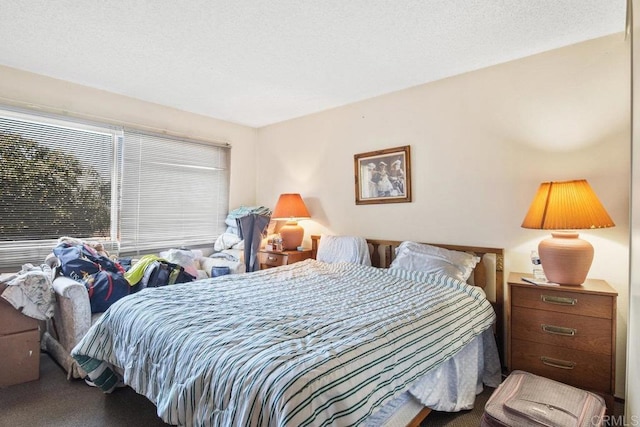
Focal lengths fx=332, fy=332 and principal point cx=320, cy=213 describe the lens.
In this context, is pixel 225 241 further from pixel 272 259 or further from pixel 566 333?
pixel 566 333

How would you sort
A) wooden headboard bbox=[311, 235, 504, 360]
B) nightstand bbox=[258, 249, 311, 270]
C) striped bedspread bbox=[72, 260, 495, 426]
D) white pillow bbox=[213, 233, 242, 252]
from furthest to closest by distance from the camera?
1. white pillow bbox=[213, 233, 242, 252]
2. nightstand bbox=[258, 249, 311, 270]
3. wooden headboard bbox=[311, 235, 504, 360]
4. striped bedspread bbox=[72, 260, 495, 426]

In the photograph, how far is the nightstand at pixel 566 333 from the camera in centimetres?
184

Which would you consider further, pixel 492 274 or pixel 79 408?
pixel 492 274

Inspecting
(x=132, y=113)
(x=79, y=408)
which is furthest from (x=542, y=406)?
(x=132, y=113)

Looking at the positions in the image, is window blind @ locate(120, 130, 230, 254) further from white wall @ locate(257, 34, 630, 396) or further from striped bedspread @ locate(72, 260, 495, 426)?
striped bedspread @ locate(72, 260, 495, 426)

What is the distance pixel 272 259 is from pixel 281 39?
7.39 feet

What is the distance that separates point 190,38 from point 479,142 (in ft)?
7.55

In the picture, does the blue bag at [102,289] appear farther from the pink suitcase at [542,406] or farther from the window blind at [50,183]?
the pink suitcase at [542,406]

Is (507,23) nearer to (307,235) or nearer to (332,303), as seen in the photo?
(332,303)

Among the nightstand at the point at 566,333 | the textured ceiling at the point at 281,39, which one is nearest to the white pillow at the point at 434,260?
the nightstand at the point at 566,333

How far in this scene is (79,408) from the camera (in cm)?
198

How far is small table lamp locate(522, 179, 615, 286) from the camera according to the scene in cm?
195

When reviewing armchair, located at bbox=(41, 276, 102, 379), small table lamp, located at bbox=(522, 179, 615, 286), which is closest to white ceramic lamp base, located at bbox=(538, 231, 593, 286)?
small table lamp, located at bbox=(522, 179, 615, 286)

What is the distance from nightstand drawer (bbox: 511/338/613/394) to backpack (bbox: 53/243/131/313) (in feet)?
9.27
